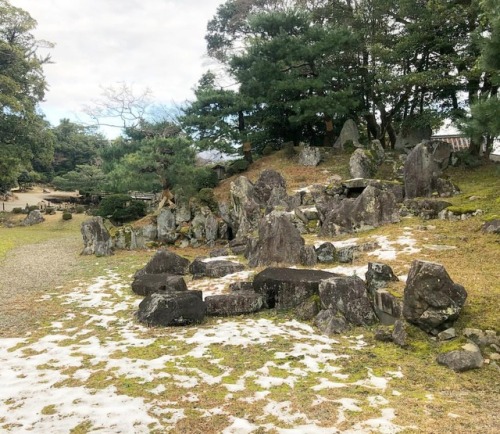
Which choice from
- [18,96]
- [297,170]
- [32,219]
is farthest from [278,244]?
[18,96]

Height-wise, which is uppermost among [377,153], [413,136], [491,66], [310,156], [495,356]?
[491,66]

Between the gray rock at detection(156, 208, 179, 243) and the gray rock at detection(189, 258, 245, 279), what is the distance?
23.5ft

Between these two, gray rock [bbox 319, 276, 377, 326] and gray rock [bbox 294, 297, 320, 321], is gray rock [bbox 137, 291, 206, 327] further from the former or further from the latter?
gray rock [bbox 319, 276, 377, 326]

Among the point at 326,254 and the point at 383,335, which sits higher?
the point at 326,254

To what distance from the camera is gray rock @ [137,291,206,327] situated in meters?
7.16

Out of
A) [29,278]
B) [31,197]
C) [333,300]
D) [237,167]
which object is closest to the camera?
[333,300]

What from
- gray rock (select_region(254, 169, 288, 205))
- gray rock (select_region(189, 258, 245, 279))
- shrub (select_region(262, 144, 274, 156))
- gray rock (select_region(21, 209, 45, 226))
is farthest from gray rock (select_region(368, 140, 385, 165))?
gray rock (select_region(21, 209, 45, 226))

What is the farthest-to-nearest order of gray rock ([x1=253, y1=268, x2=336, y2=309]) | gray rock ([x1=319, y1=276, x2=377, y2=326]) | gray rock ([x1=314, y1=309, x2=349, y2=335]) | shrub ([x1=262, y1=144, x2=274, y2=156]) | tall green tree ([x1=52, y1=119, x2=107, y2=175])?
tall green tree ([x1=52, y1=119, x2=107, y2=175]) < shrub ([x1=262, y1=144, x2=274, y2=156]) < gray rock ([x1=253, y1=268, x2=336, y2=309]) < gray rock ([x1=319, y1=276, x2=377, y2=326]) < gray rock ([x1=314, y1=309, x2=349, y2=335])

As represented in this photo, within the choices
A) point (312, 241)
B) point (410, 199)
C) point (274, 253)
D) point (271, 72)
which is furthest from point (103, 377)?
point (271, 72)

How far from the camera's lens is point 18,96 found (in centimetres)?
3088

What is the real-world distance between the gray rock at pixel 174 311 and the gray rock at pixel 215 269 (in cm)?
311

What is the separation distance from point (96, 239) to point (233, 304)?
10.8 meters

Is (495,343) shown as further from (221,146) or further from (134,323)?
(221,146)

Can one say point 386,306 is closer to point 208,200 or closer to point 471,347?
point 471,347
